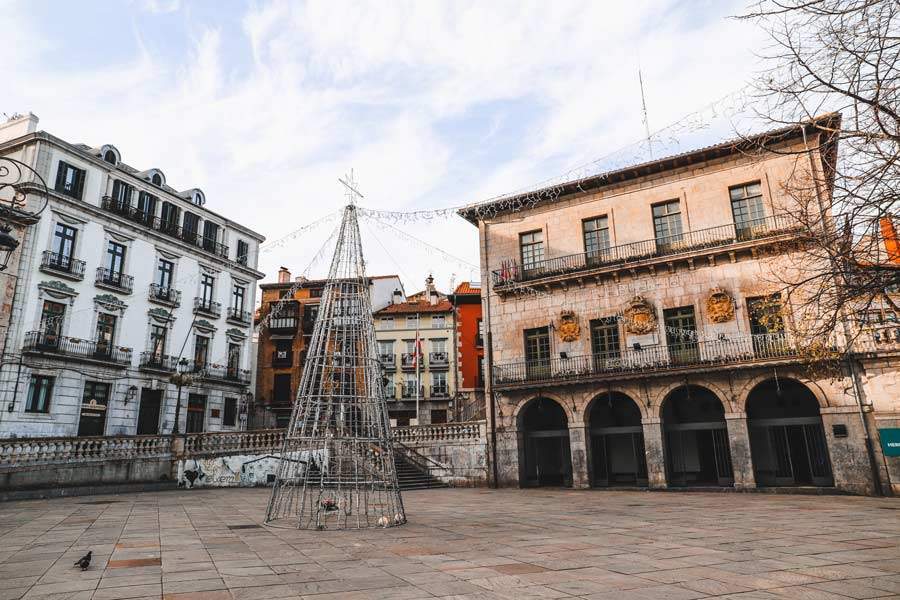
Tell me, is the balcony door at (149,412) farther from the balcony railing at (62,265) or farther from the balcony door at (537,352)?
the balcony door at (537,352)

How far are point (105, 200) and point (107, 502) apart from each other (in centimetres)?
2059

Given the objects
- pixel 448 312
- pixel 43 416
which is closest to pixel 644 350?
pixel 448 312

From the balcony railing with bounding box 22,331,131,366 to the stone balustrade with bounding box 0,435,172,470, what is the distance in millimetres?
8355

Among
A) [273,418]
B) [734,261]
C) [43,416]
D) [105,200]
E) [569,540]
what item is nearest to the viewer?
[569,540]

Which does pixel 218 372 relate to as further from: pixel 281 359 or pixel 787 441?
pixel 787 441

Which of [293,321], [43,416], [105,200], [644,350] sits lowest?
[43,416]

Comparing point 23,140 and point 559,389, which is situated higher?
point 23,140

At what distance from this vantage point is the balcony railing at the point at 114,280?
30203 mm

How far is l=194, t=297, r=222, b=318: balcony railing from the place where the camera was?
117 feet

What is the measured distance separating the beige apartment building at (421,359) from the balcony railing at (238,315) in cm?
1014

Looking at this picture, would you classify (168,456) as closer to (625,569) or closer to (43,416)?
(43,416)

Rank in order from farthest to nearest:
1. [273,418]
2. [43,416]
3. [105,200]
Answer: [273,418] < [105,200] < [43,416]

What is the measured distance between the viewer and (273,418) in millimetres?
45406

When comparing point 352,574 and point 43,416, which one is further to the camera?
point 43,416
